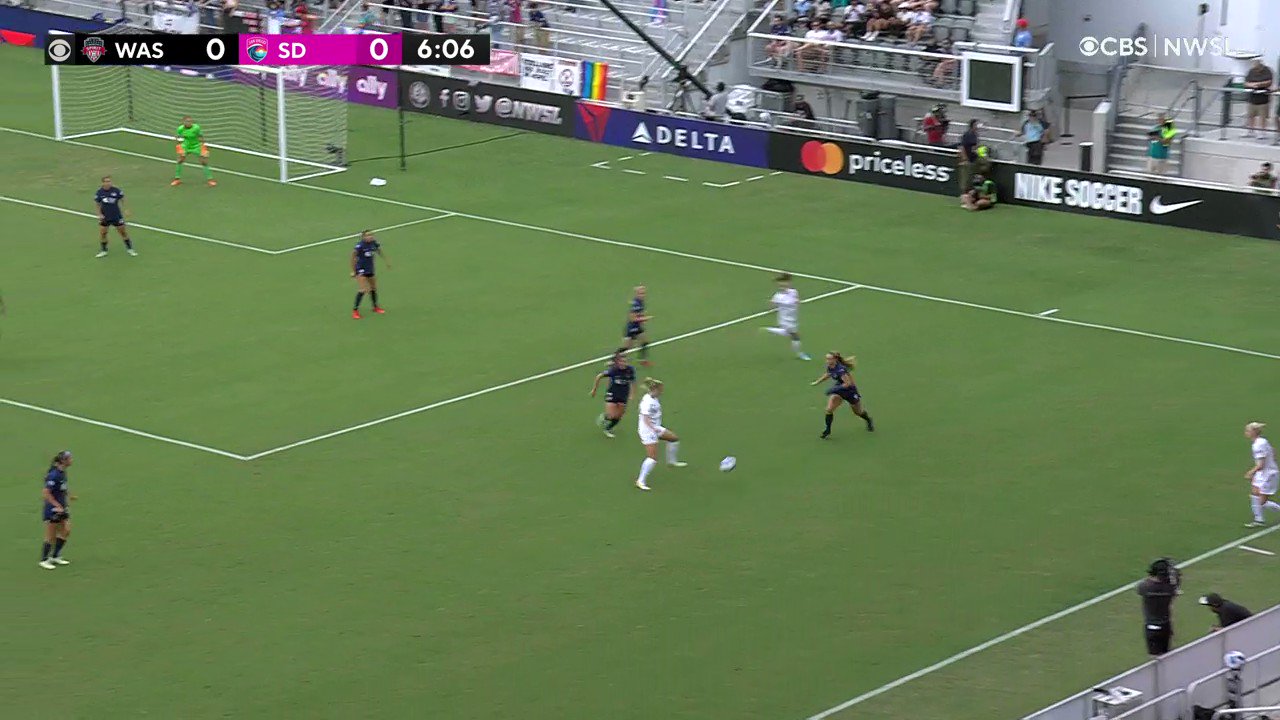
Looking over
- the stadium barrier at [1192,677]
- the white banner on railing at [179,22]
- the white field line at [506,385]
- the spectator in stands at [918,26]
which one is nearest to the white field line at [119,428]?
the white field line at [506,385]

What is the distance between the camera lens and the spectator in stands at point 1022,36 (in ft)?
171

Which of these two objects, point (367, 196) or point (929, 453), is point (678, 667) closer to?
point (929, 453)

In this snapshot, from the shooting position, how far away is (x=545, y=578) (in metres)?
25.5

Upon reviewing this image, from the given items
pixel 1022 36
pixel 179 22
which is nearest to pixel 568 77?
pixel 1022 36

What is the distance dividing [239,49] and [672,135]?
11626 millimetres

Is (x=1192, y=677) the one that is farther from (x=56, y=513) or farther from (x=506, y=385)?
(x=506, y=385)

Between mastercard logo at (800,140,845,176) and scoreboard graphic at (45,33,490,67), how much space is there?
352 inches

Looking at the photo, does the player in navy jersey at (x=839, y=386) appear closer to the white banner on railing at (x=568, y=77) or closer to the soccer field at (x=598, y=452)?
the soccer field at (x=598, y=452)

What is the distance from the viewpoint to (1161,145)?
48062 mm

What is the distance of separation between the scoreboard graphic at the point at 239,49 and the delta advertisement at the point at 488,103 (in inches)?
134

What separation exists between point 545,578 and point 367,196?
82.2ft

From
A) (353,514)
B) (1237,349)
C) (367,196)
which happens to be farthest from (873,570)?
(367,196)

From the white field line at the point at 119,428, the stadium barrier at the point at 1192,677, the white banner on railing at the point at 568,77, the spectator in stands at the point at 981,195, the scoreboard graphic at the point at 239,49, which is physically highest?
the scoreboard graphic at the point at 239,49

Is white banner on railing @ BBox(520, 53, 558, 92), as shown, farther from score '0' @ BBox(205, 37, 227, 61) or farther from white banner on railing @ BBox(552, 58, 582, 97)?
score '0' @ BBox(205, 37, 227, 61)
